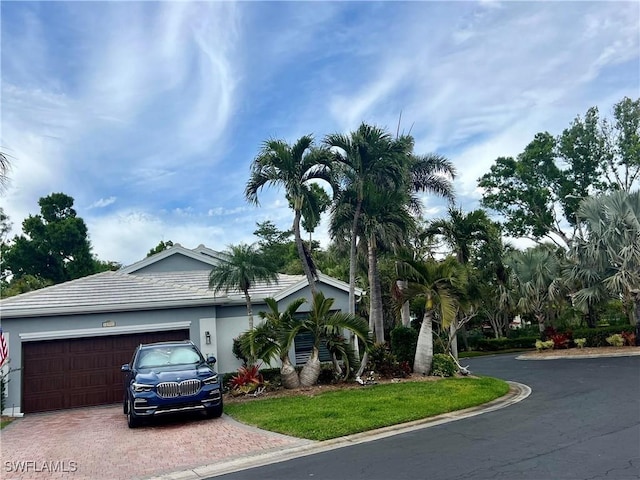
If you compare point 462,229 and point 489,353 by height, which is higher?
point 462,229

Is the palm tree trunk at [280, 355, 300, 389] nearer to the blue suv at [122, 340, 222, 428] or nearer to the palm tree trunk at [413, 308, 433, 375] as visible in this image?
the blue suv at [122, 340, 222, 428]

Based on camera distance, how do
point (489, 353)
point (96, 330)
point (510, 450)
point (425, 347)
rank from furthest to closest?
point (489, 353), point (425, 347), point (96, 330), point (510, 450)

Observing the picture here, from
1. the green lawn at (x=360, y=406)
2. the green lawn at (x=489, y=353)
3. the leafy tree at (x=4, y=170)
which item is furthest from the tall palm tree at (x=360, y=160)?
the green lawn at (x=489, y=353)

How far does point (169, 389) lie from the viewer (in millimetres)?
10031

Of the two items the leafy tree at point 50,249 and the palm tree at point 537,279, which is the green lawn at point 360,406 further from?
the leafy tree at point 50,249

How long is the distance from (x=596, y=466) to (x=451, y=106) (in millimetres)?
13464

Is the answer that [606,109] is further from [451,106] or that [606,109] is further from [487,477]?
[487,477]

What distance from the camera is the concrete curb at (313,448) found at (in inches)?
268

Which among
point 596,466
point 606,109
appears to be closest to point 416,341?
point 596,466

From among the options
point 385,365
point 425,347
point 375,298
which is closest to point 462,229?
point 375,298

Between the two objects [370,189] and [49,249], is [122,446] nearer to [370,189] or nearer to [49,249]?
[370,189]

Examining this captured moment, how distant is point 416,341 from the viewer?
1659 cm

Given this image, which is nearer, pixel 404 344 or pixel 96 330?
pixel 96 330

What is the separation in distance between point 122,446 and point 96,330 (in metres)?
6.68
